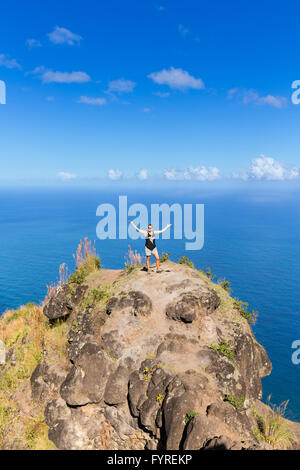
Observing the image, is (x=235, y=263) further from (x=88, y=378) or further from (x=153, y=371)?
(x=88, y=378)

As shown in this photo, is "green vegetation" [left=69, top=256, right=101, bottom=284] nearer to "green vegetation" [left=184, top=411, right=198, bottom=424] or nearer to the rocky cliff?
the rocky cliff

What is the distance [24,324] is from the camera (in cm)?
2172

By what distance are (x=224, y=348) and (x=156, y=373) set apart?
412 cm

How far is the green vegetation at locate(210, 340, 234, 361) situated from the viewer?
14.9 metres

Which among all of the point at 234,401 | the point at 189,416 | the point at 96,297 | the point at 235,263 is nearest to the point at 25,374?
the point at 96,297

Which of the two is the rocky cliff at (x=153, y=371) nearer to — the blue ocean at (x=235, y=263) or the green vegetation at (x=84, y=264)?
the green vegetation at (x=84, y=264)

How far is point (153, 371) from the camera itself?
1388 cm

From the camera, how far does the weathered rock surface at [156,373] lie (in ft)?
38.2

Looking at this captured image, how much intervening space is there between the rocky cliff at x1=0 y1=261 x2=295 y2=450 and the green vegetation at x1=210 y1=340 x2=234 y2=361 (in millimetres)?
51

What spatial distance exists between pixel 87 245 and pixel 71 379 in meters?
10.8

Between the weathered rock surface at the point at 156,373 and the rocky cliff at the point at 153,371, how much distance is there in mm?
47

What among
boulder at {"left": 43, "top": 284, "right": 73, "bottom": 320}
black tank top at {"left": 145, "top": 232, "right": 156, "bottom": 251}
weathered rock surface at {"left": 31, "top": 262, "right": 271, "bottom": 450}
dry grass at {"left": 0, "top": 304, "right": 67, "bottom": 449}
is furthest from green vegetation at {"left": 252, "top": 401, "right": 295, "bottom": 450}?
boulder at {"left": 43, "top": 284, "right": 73, "bottom": 320}

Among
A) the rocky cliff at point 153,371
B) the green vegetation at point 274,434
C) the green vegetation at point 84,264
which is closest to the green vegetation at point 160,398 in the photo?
the rocky cliff at point 153,371
